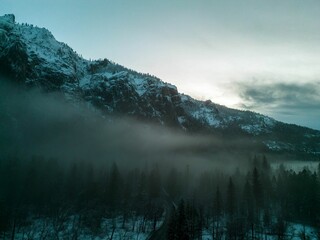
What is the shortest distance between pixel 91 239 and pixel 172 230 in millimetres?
45131

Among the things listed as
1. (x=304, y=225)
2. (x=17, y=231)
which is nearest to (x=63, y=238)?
(x=17, y=231)

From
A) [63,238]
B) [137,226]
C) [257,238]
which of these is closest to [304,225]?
[257,238]

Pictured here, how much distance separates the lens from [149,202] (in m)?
156

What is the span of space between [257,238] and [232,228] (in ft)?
28.3

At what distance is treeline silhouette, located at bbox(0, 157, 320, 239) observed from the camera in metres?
128

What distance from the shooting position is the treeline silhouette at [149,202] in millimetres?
127625

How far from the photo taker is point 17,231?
118m

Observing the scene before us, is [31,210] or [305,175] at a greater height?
[305,175]

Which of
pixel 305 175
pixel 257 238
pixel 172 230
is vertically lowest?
pixel 257 238

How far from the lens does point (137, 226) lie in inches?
5212

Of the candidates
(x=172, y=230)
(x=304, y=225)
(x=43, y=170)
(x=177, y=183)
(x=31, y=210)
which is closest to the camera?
(x=172, y=230)

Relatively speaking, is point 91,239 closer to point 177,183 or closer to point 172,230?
point 172,230

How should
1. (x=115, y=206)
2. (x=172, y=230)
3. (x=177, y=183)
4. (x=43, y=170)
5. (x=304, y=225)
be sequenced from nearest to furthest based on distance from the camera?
(x=172, y=230)
(x=304, y=225)
(x=115, y=206)
(x=43, y=170)
(x=177, y=183)

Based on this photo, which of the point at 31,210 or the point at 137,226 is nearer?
the point at 137,226
